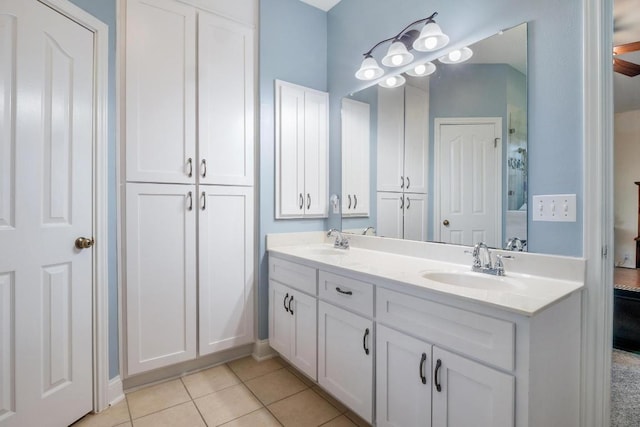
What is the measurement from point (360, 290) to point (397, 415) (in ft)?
1.73

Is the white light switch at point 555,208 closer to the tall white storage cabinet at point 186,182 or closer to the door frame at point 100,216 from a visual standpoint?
the tall white storage cabinet at point 186,182

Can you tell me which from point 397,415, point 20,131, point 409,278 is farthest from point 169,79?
point 397,415

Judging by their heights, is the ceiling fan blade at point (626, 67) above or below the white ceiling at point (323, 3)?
below

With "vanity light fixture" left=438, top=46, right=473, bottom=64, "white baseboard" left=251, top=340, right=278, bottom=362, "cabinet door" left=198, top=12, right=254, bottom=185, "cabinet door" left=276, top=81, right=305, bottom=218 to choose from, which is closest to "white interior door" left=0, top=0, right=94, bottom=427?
Result: "cabinet door" left=198, top=12, right=254, bottom=185

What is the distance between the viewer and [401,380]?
1.28 meters

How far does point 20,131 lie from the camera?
135cm

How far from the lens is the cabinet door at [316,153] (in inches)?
97.2

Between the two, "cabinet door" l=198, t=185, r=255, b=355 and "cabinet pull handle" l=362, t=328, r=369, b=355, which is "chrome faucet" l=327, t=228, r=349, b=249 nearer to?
"cabinet door" l=198, t=185, r=255, b=355

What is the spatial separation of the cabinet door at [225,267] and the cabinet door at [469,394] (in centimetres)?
145

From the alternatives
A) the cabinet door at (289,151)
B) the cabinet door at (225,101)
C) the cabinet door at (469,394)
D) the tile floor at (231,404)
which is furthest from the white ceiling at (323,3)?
the tile floor at (231,404)

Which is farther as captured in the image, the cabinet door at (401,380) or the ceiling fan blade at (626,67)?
the ceiling fan blade at (626,67)

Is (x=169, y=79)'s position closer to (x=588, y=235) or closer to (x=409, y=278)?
(x=409, y=278)

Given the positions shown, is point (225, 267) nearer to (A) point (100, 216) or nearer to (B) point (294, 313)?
(B) point (294, 313)

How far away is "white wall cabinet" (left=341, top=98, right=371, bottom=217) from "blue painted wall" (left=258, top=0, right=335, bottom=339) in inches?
14.9
